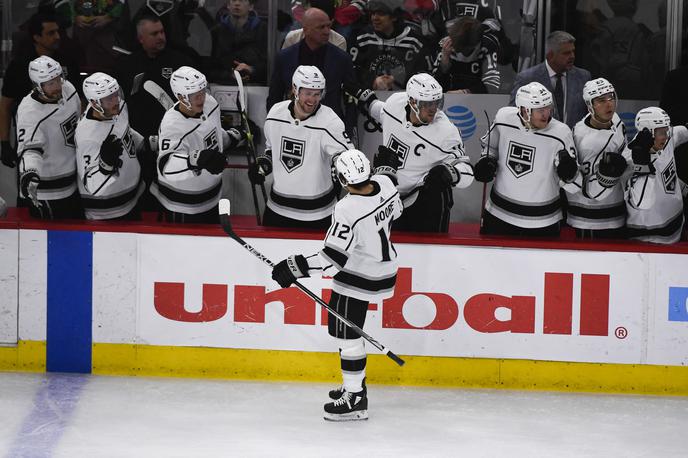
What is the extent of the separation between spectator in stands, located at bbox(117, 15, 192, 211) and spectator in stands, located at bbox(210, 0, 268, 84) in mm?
463

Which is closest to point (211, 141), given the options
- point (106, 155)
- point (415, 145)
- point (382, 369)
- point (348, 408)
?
point (106, 155)

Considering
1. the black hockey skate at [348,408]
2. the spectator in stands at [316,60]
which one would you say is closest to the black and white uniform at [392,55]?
the spectator in stands at [316,60]

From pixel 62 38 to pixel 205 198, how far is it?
176 centimetres

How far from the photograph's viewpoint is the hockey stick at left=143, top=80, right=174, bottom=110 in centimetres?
712

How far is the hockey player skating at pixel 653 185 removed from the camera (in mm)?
6074

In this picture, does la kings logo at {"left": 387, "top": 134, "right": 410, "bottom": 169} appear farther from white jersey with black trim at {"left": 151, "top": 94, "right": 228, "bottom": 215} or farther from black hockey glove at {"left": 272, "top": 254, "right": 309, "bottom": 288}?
black hockey glove at {"left": 272, "top": 254, "right": 309, "bottom": 288}

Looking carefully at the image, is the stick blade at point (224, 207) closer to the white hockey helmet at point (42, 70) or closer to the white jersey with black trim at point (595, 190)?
the white hockey helmet at point (42, 70)

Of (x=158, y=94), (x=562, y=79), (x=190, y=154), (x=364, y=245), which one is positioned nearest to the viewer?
(x=364, y=245)

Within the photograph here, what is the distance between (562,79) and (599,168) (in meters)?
1.09

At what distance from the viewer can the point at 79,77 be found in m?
7.42

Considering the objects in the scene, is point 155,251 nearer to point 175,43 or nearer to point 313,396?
point 313,396

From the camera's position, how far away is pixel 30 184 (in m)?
6.09

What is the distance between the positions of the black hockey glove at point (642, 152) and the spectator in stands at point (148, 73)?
2.66m

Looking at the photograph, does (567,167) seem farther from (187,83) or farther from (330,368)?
(187,83)
